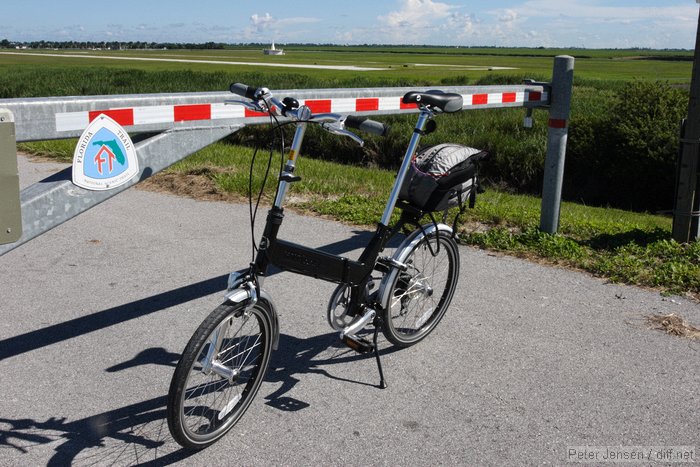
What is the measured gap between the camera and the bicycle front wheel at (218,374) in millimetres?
3156

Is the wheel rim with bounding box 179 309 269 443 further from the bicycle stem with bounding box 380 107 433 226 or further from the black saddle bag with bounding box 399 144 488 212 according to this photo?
the black saddle bag with bounding box 399 144 488 212

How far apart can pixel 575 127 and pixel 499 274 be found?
12.3m

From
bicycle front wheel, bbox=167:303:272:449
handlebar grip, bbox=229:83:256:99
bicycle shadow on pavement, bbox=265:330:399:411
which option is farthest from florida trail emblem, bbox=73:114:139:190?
bicycle shadow on pavement, bbox=265:330:399:411

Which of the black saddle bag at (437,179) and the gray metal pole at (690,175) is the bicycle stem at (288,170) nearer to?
the black saddle bag at (437,179)

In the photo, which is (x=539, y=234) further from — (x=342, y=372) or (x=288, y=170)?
(x=288, y=170)

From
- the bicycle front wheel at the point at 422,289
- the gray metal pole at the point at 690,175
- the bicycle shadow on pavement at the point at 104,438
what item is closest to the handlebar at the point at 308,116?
the bicycle front wheel at the point at 422,289

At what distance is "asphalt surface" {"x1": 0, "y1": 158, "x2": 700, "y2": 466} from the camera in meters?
3.38

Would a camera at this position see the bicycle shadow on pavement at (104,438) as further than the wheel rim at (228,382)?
No

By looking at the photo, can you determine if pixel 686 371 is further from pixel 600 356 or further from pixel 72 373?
pixel 72 373

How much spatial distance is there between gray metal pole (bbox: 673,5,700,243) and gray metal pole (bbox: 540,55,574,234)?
0.99 m

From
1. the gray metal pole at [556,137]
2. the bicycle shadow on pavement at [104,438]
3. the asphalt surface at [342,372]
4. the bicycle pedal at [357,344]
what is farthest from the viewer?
the gray metal pole at [556,137]

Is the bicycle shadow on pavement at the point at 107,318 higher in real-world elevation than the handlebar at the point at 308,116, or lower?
lower

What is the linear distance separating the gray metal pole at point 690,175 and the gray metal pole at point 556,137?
986 mm

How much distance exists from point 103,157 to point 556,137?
441 centimetres
